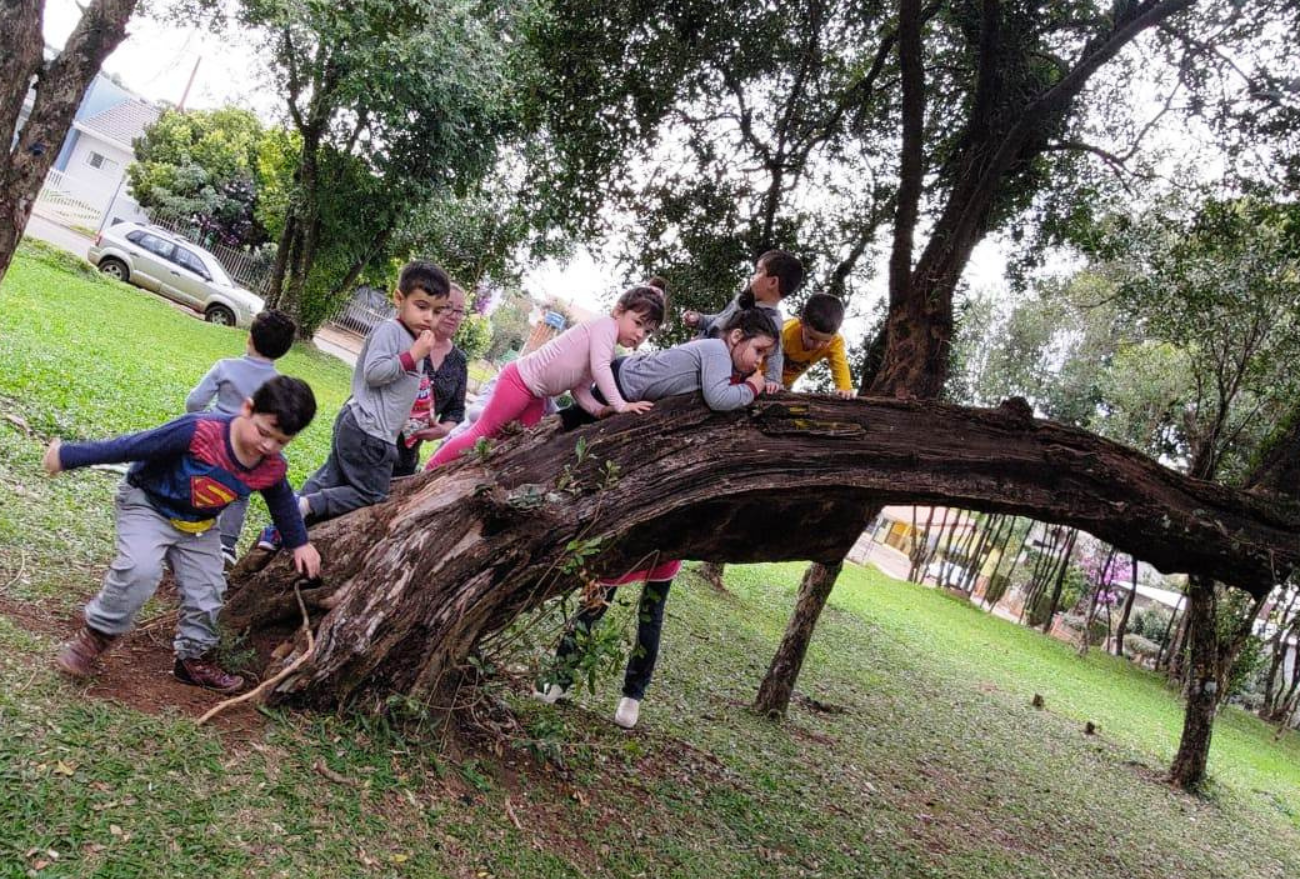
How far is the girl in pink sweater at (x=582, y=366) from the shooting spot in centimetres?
445

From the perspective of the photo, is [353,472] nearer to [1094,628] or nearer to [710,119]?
[710,119]

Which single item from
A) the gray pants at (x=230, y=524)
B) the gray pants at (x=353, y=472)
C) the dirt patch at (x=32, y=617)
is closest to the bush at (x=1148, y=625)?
the gray pants at (x=353, y=472)

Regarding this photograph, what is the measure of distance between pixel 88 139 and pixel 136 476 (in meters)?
49.5

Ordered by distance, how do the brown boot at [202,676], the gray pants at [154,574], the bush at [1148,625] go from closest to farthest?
the gray pants at [154,574]
the brown boot at [202,676]
the bush at [1148,625]

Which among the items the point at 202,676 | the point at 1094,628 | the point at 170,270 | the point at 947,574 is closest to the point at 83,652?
the point at 202,676

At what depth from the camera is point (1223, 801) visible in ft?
35.4

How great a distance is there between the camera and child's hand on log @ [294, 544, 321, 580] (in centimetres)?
371

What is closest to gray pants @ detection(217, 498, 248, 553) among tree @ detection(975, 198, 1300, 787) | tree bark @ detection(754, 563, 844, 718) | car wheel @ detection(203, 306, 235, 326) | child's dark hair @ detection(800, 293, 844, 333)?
child's dark hair @ detection(800, 293, 844, 333)

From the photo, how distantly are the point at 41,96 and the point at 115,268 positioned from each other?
19564mm

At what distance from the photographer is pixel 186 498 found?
337 cm

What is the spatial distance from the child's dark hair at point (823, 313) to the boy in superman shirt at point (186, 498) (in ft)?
9.31

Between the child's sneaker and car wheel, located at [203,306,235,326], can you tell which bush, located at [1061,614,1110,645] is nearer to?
car wheel, located at [203,306,235,326]

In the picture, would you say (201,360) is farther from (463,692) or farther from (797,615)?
(463,692)

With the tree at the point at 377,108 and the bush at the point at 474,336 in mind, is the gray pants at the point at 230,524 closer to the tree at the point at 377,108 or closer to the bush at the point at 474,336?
the tree at the point at 377,108
